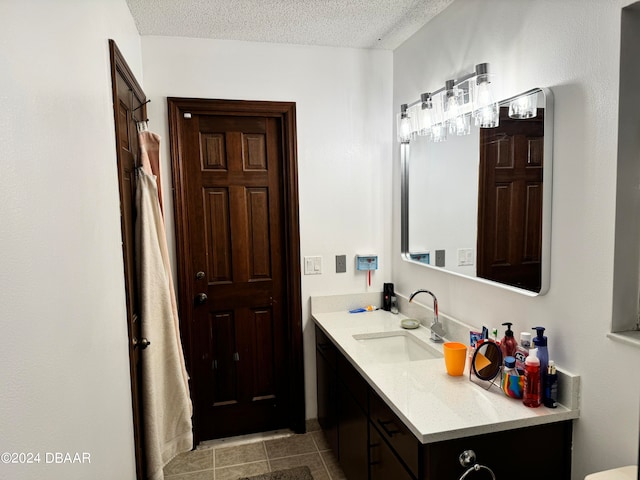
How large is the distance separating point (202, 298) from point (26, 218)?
1.98m

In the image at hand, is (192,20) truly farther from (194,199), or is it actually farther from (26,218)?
(26,218)

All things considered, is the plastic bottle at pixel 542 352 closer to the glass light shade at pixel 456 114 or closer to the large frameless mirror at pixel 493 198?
the large frameless mirror at pixel 493 198

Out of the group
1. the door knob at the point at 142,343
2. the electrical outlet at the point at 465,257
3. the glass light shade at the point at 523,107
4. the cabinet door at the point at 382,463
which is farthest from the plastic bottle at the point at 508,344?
the door knob at the point at 142,343

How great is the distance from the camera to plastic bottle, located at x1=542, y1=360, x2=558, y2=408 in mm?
1567

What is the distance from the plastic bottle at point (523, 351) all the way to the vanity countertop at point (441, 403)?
0.43 ft

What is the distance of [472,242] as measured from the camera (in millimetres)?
2104

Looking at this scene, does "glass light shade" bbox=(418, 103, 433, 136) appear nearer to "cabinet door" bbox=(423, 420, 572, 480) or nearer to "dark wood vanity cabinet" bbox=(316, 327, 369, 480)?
"dark wood vanity cabinet" bbox=(316, 327, 369, 480)

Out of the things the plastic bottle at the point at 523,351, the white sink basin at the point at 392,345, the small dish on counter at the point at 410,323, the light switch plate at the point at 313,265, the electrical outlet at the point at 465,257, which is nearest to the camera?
the plastic bottle at the point at 523,351

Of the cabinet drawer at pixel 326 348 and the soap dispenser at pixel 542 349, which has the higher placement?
the soap dispenser at pixel 542 349

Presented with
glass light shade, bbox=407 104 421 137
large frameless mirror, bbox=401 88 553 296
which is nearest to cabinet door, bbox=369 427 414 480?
large frameless mirror, bbox=401 88 553 296

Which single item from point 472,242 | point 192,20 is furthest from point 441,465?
point 192,20

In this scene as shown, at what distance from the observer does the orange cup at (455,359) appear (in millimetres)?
1836

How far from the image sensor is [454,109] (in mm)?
2111

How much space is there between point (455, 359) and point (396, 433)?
39 centimetres
